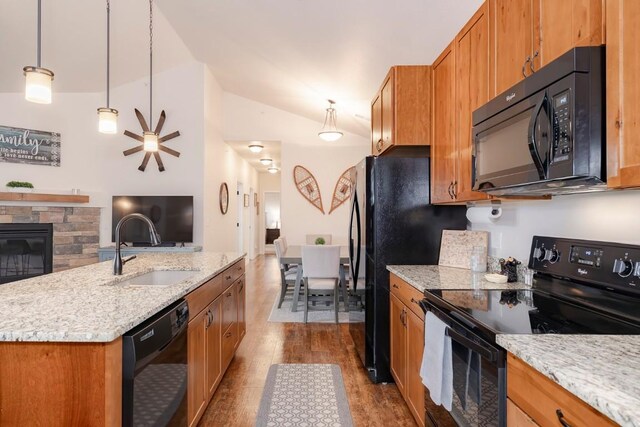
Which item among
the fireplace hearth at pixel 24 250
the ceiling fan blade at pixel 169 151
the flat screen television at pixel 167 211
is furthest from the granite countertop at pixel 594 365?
the fireplace hearth at pixel 24 250

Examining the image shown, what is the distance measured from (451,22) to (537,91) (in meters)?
1.39

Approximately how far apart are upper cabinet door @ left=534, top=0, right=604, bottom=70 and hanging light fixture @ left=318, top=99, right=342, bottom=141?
3725 mm

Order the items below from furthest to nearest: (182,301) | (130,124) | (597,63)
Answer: (130,124), (182,301), (597,63)

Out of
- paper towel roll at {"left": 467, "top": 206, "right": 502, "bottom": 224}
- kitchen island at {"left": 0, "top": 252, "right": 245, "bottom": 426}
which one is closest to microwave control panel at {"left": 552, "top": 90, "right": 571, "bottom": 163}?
paper towel roll at {"left": 467, "top": 206, "right": 502, "bottom": 224}

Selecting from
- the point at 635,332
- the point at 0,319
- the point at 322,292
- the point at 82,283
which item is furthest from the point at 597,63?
the point at 322,292

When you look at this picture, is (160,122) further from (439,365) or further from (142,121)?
(439,365)

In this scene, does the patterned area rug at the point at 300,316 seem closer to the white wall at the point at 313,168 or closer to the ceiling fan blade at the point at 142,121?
the white wall at the point at 313,168

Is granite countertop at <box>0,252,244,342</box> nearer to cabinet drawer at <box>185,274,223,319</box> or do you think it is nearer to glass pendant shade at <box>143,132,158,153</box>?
cabinet drawer at <box>185,274,223,319</box>

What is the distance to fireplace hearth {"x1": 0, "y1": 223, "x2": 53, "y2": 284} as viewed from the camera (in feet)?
14.5

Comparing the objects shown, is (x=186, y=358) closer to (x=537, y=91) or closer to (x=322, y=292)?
(x=537, y=91)

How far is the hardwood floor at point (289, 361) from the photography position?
2.11 m

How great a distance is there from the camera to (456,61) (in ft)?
6.70

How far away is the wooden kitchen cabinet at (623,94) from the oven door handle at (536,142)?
18 cm

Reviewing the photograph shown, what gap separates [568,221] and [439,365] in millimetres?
934
